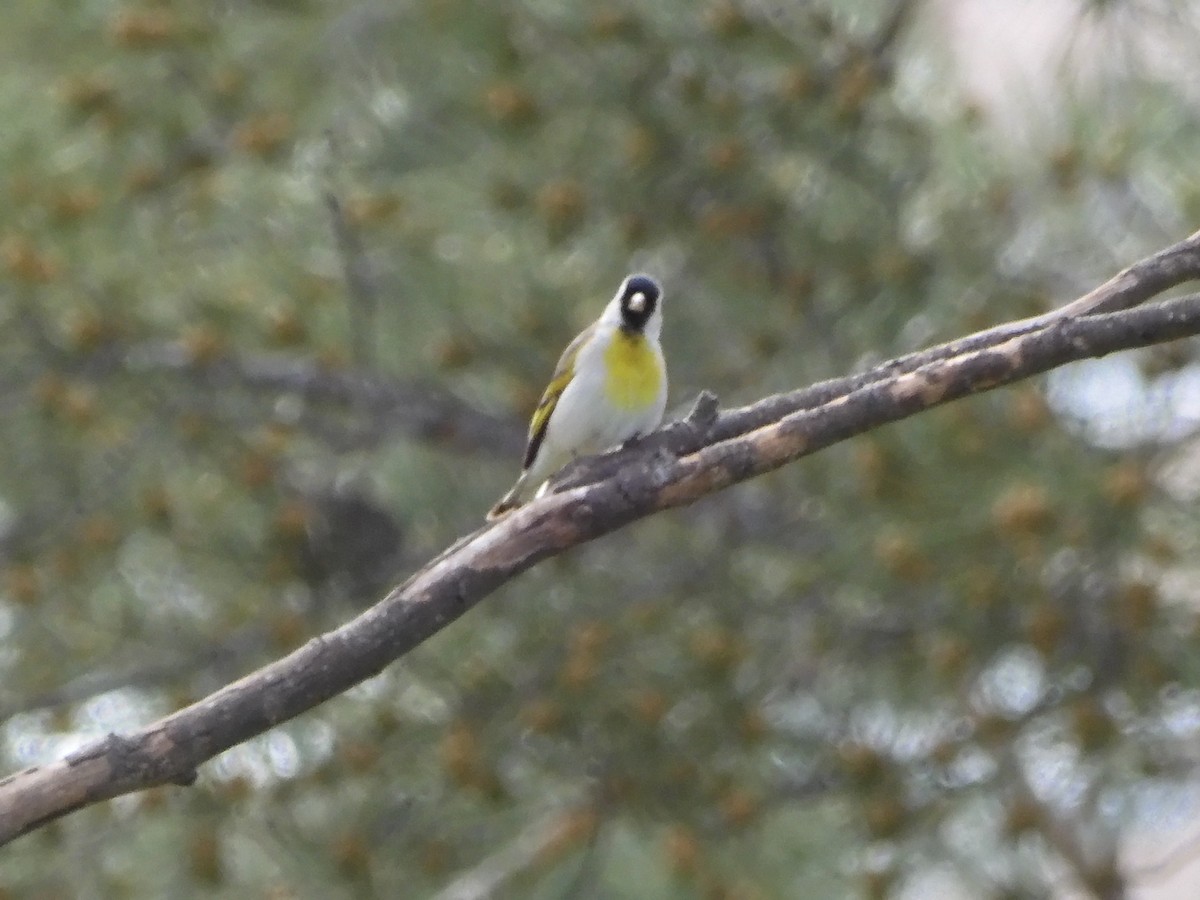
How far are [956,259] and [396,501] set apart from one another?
1.04 meters

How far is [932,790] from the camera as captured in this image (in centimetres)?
296

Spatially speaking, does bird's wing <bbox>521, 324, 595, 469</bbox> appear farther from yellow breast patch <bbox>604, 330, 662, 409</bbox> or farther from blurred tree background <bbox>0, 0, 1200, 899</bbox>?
blurred tree background <bbox>0, 0, 1200, 899</bbox>

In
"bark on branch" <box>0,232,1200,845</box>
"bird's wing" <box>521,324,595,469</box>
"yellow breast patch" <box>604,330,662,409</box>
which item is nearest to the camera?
"bark on branch" <box>0,232,1200,845</box>

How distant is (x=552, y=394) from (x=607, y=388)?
16cm

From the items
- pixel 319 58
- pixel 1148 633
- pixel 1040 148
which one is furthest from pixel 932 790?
pixel 319 58

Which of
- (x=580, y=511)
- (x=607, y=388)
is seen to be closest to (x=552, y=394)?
(x=607, y=388)

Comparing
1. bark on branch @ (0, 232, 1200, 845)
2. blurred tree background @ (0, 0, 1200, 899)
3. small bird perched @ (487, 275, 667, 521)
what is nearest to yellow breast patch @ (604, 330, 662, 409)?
small bird perched @ (487, 275, 667, 521)

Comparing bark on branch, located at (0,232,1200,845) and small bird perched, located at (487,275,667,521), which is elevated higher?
bark on branch, located at (0,232,1200,845)

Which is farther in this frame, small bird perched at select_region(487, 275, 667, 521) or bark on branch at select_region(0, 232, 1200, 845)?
small bird perched at select_region(487, 275, 667, 521)

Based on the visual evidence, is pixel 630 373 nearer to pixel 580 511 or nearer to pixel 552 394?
pixel 552 394

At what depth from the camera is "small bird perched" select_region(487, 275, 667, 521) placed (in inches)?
111

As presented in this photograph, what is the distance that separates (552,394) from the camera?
9.68 ft

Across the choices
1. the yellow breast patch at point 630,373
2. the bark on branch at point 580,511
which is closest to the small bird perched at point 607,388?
the yellow breast patch at point 630,373

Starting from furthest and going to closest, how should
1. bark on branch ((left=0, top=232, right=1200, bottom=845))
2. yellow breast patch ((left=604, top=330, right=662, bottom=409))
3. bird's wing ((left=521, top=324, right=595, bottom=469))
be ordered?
bird's wing ((left=521, top=324, right=595, bottom=469))
yellow breast patch ((left=604, top=330, right=662, bottom=409))
bark on branch ((left=0, top=232, right=1200, bottom=845))
